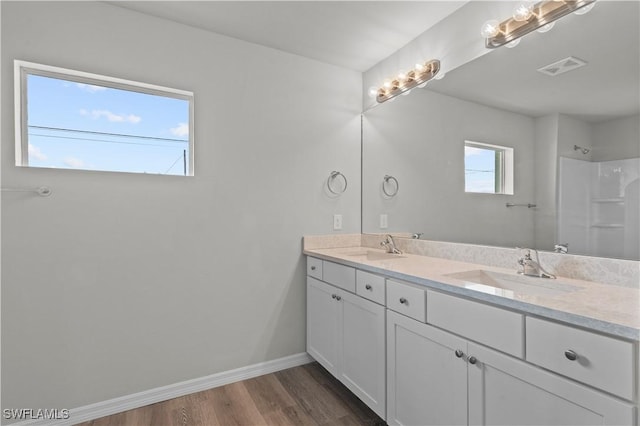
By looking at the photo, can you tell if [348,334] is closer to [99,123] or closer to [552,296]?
[552,296]

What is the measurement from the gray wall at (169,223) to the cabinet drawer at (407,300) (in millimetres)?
1019

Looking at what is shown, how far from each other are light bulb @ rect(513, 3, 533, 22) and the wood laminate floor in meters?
2.25

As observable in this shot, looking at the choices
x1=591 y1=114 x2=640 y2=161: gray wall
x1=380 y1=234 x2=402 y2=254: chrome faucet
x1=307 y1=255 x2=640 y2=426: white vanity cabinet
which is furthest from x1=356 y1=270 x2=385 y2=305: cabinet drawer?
x1=591 y1=114 x2=640 y2=161: gray wall

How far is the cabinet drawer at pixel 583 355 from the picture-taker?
0.82 m

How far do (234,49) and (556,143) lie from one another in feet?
6.79

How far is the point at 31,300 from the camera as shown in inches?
66.6

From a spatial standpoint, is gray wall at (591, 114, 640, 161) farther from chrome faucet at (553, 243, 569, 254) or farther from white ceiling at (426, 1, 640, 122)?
chrome faucet at (553, 243, 569, 254)

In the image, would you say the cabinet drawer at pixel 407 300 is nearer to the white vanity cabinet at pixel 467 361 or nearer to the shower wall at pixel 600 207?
the white vanity cabinet at pixel 467 361

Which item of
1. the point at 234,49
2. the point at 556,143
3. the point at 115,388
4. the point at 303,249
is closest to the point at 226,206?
the point at 303,249

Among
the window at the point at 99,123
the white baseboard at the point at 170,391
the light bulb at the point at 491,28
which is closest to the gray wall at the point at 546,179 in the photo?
the light bulb at the point at 491,28

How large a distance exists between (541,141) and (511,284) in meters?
0.72

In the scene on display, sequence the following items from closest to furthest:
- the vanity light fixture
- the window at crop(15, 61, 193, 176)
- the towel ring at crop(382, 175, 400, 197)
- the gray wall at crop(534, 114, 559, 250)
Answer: the vanity light fixture
the gray wall at crop(534, 114, 559, 250)
the window at crop(15, 61, 193, 176)
the towel ring at crop(382, 175, 400, 197)

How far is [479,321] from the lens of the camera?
1184 millimetres

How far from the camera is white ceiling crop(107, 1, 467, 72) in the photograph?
6.22 feet
